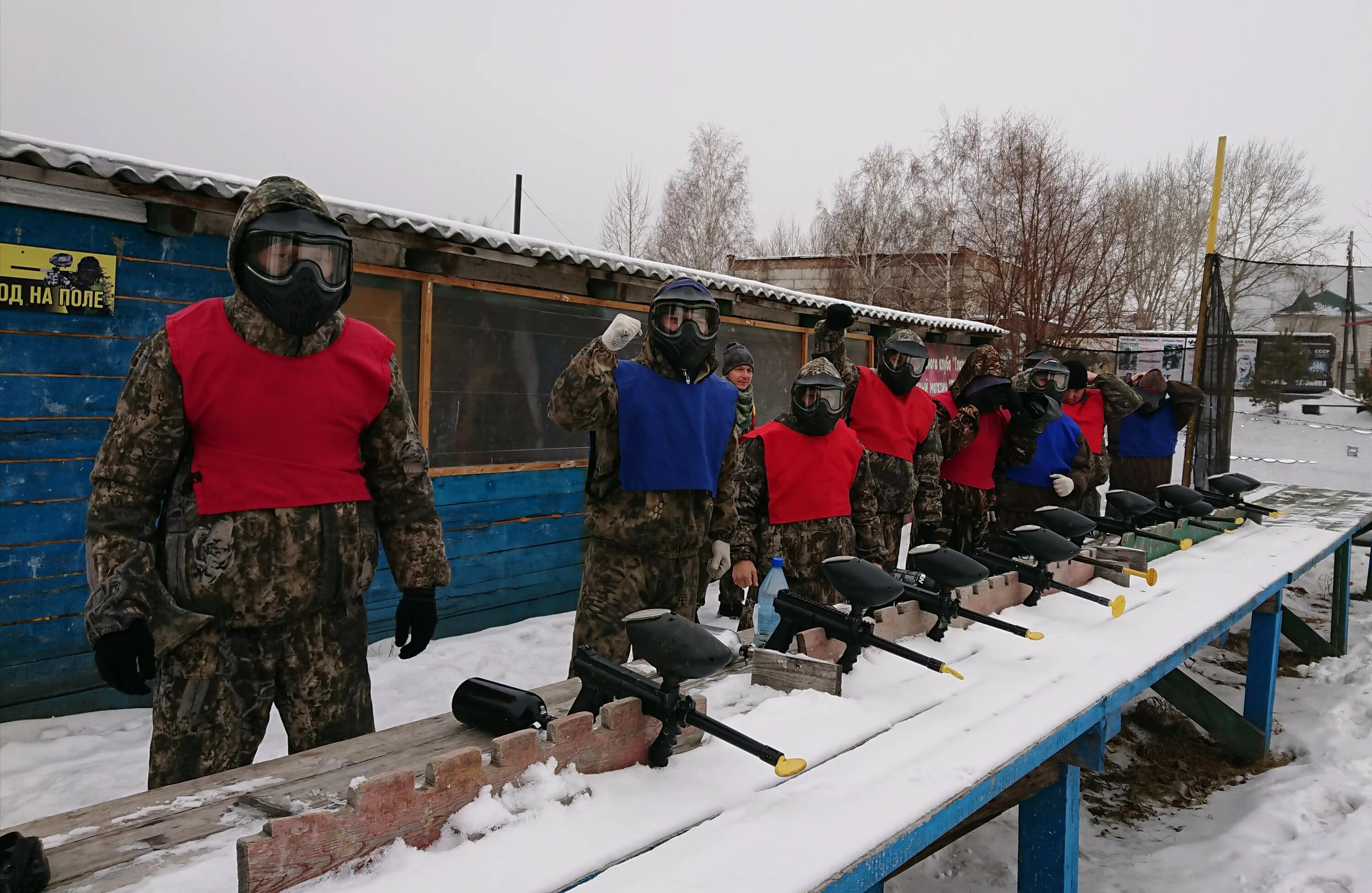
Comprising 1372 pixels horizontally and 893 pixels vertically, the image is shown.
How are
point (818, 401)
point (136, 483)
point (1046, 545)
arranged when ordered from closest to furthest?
point (136, 483)
point (1046, 545)
point (818, 401)

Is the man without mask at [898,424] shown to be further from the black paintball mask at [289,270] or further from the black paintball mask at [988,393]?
the black paintball mask at [289,270]

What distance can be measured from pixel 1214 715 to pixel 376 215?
5294 millimetres

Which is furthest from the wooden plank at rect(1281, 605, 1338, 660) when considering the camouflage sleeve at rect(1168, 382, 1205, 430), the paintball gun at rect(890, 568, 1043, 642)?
the paintball gun at rect(890, 568, 1043, 642)

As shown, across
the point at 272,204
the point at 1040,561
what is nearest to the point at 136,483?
the point at 272,204

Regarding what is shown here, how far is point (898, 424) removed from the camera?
505 centimetres

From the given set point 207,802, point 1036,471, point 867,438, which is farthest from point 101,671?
point 1036,471

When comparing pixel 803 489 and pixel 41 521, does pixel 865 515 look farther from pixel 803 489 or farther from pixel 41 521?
pixel 41 521

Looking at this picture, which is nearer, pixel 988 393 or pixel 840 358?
pixel 840 358

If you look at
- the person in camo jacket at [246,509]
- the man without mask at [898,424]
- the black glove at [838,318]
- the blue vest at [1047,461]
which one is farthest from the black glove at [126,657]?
the blue vest at [1047,461]

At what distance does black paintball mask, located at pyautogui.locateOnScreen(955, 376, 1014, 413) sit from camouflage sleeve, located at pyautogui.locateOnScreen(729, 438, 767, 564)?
2.16 metres

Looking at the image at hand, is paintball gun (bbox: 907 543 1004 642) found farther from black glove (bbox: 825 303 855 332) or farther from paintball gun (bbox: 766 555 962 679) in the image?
black glove (bbox: 825 303 855 332)

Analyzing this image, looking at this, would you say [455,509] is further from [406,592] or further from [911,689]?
[911,689]

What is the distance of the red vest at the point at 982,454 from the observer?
5.57 metres

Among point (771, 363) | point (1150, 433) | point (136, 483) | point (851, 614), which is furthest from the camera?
point (771, 363)
